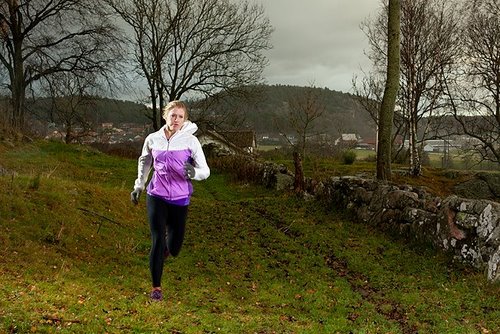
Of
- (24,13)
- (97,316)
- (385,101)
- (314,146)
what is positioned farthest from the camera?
(314,146)

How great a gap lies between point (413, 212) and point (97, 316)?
8013 millimetres

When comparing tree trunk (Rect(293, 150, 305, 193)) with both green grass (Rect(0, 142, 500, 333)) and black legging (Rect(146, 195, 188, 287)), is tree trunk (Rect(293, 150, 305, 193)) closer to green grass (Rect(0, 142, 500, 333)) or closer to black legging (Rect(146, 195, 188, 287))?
green grass (Rect(0, 142, 500, 333))

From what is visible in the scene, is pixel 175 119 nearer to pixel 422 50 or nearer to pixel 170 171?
pixel 170 171

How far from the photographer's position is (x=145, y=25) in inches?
1097

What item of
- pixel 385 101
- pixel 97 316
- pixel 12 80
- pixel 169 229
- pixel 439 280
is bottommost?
pixel 439 280

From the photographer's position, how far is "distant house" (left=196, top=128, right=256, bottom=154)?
3107 centimetres

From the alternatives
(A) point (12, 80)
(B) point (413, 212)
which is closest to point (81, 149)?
(A) point (12, 80)

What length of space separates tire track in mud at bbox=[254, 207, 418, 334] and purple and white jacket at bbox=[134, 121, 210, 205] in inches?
124

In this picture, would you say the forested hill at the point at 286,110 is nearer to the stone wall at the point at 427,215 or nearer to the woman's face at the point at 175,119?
the stone wall at the point at 427,215

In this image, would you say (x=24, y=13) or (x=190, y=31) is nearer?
(x=24, y=13)

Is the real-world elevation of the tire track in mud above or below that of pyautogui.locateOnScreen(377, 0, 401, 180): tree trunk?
below

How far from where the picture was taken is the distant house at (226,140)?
31069 mm

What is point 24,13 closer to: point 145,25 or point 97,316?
point 145,25

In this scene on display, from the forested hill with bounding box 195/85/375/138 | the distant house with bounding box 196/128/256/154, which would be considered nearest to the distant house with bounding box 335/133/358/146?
the forested hill with bounding box 195/85/375/138
